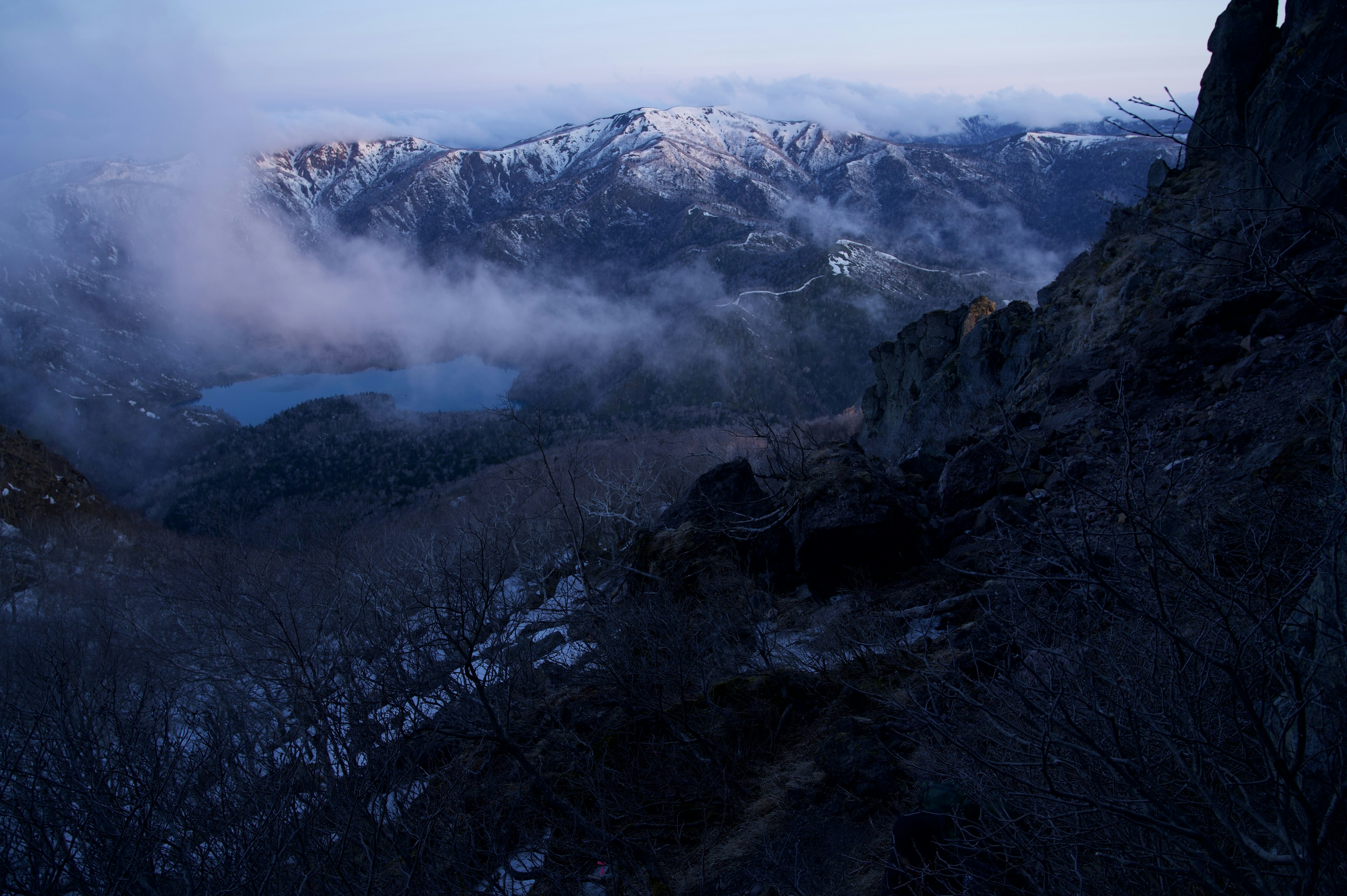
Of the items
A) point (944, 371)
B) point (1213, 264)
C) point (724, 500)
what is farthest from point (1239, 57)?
point (724, 500)

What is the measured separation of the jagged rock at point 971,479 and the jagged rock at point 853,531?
82cm

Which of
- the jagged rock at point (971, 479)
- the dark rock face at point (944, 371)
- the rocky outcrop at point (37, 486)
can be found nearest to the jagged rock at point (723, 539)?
the jagged rock at point (971, 479)

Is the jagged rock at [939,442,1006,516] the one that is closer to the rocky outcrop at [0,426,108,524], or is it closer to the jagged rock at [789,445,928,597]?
the jagged rock at [789,445,928,597]

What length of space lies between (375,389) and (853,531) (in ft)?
587

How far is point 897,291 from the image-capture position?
138 m

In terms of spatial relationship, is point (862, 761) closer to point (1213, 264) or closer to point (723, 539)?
point (723, 539)

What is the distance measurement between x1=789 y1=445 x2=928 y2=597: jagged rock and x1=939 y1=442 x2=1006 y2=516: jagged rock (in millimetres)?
820

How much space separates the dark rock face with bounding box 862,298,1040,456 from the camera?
22062 millimetres

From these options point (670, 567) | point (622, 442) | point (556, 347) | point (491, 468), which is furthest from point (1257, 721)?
point (556, 347)

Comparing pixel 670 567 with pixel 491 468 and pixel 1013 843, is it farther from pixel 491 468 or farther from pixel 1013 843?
pixel 491 468

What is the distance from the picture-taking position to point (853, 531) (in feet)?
38.5

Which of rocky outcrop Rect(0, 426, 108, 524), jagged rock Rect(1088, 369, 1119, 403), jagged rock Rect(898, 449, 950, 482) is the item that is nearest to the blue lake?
rocky outcrop Rect(0, 426, 108, 524)

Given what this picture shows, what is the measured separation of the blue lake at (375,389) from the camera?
154 metres

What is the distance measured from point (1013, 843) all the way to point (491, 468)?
73935 millimetres
